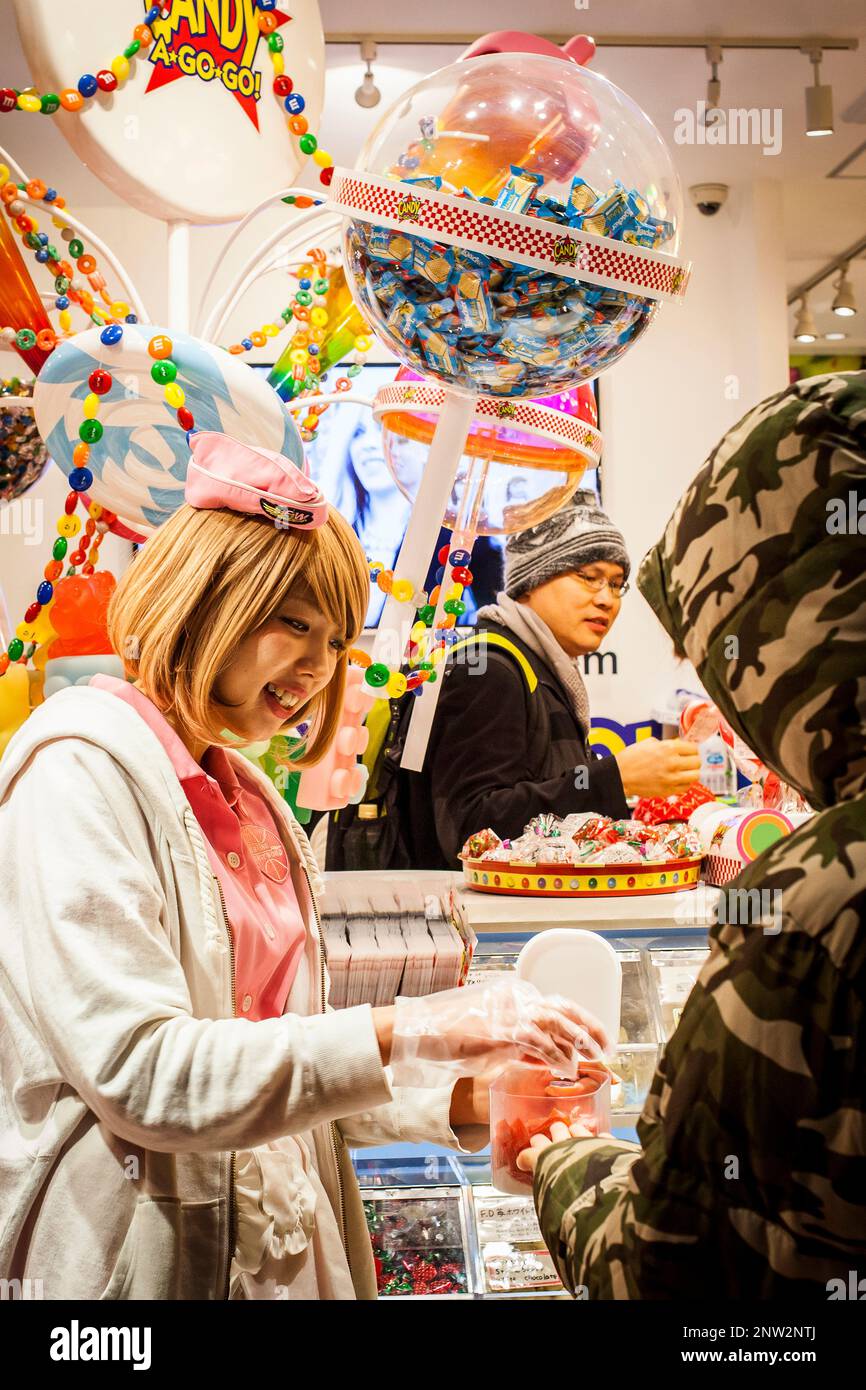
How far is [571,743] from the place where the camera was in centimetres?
276

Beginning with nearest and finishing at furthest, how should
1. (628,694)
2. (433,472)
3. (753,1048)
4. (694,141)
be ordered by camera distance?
(753,1048)
(433,472)
(694,141)
(628,694)

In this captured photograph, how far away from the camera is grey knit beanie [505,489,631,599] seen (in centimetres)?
294

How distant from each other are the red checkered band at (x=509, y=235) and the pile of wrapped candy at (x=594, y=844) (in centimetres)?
101

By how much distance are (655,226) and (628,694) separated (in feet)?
13.3

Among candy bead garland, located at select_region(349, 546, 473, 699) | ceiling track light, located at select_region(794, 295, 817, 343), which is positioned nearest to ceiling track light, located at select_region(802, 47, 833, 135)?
ceiling track light, located at select_region(794, 295, 817, 343)

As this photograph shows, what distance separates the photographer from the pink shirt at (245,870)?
1264mm

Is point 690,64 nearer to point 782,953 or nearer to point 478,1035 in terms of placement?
point 478,1035

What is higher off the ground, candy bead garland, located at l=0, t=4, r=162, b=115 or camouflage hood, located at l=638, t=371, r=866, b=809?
candy bead garland, located at l=0, t=4, r=162, b=115

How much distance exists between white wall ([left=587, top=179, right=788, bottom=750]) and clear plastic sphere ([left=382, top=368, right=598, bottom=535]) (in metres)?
3.20

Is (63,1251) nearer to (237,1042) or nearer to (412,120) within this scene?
(237,1042)

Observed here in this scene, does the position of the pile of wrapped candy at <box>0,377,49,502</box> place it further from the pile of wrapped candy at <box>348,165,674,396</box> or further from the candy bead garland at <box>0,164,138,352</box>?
the pile of wrapped candy at <box>348,165,674,396</box>

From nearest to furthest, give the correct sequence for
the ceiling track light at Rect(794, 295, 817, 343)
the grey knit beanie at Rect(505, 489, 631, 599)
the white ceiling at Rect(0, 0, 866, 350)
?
the grey knit beanie at Rect(505, 489, 631, 599)
the white ceiling at Rect(0, 0, 866, 350)
the ceiling track light at Rect(794, 295, 817, 343)

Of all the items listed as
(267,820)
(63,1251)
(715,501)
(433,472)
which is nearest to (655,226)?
(433,472)
